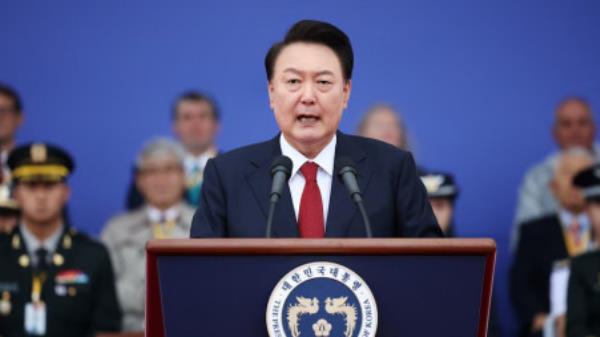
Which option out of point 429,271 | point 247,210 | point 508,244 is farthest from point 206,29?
point 429,271

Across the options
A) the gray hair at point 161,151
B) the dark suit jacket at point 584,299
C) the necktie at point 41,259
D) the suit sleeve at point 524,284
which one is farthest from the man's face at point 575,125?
the necktie at point 41,259

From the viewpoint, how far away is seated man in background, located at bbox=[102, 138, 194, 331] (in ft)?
16.1

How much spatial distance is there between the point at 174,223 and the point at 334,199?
264 cm

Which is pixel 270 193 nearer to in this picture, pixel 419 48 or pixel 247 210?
pixel 247 210

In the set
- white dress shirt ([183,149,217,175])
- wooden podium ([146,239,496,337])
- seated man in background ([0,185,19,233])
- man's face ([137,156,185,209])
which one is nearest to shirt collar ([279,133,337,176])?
wooden podium ([146,239,496,337])

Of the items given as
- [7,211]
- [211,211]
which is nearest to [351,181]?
[211,211]

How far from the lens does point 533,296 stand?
5.12 m

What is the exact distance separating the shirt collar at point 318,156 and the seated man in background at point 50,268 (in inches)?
90.1

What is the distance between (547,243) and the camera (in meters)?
5.17

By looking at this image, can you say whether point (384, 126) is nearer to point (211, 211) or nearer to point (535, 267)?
point (535, 267)

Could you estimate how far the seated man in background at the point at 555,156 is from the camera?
5.40 m

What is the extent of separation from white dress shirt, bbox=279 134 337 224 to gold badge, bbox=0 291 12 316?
2361 mm

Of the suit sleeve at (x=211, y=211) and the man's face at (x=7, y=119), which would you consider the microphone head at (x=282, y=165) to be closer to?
the suit sleeve at (x=211, y=211)

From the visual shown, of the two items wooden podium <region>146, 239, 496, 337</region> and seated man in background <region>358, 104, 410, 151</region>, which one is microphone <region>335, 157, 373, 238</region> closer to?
wooden podium <region>146, 239, 496, 337</region>
